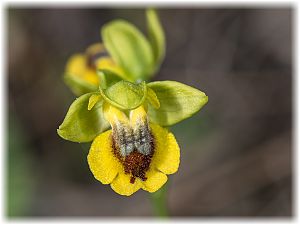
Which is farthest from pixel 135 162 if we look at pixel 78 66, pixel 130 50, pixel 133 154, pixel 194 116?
pixel 194 116

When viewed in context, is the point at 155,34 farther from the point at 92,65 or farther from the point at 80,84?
the point at 80,84

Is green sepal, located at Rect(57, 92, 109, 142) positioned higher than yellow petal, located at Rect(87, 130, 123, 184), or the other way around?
green sepal, located at Rect(57, 92, 109, 142)

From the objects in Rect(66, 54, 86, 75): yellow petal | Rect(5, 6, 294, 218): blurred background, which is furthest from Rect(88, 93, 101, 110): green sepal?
Rect(5, 6, 294, 218): blurred background

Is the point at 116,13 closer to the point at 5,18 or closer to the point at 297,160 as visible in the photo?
the point at 5,18

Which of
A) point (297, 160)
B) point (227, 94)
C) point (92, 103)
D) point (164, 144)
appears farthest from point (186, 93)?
point (227, 94)

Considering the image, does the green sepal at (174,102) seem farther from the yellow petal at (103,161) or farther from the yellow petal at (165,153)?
the yellow petal at (103,161)

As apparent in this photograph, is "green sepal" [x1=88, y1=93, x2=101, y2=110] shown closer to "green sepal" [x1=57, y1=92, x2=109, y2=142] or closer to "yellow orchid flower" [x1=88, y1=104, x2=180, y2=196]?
"green sepal" [x1=57, y1=92, x2=109, y2=142]
